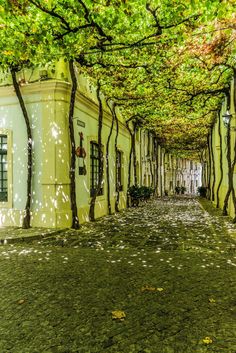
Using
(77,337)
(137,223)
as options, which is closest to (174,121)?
(137,223)

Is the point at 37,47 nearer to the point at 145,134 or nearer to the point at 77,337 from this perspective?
the point at 77,337

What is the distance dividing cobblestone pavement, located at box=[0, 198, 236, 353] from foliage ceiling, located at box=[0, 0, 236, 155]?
5.32m

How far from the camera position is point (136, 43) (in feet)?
29.8

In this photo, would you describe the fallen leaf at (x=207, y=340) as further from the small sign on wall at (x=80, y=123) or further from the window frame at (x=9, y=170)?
the small sign on wall at (x=80, y=123)

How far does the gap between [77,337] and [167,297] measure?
1601 millimetres

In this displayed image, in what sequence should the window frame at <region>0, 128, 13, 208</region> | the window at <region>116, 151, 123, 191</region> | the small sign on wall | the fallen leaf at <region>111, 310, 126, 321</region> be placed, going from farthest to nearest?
1. the window at <region>116, 151, 123, 191</region>
2. the small sign on wall
3. the window frame at <region>0, 128, 13, 208</region>
4. the fallen leaf at <region>111, 310, 126, 321</region>

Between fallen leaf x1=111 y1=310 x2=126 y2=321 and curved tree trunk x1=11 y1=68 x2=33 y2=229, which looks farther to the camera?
curved tree trunk x1=11 y1=68 x2=33 y2=229

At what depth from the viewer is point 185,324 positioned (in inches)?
142

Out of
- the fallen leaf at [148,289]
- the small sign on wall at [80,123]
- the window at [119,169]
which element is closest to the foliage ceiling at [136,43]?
the small sign on wall at [80,123]

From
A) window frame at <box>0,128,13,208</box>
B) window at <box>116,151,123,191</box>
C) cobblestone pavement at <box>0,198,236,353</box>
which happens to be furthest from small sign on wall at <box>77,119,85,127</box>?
window at <box>116,151,123,191</box>

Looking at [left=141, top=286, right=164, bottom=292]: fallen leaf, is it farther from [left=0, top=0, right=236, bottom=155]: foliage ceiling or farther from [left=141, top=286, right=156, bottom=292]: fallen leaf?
[left=0, top=0, right=236, bottom=155]: foliage ceiling

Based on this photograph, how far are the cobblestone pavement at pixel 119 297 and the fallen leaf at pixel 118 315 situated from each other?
0.04ft

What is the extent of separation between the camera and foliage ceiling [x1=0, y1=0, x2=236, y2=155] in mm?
7277

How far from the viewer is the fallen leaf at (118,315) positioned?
380 centimetres
